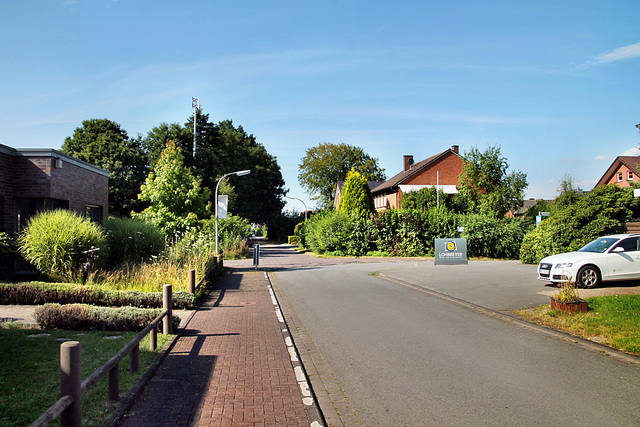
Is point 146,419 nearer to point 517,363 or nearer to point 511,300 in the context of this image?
point 517,363

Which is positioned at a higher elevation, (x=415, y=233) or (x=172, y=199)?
(x=172, y=199)

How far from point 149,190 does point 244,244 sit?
454 inches

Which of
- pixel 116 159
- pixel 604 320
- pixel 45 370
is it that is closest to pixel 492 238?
pixel 604 320

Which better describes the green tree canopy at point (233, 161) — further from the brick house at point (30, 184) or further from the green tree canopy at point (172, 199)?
the brick house at point (30, 184)

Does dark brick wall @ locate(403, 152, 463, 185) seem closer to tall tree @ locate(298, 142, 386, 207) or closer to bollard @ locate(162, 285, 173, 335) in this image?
tall tree @ locate(298, 142, 386, 207)

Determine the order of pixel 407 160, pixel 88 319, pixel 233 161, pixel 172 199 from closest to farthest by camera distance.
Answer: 1. pixel 88 319
2. pixel 172 199
3. pixel 233 161
4. pixel 407 160

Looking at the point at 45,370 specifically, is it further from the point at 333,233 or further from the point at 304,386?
the point at 333,233

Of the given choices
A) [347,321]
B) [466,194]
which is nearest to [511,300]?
[347,321]

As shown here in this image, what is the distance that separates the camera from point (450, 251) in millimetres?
22234

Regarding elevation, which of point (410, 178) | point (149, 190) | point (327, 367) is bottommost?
point (327, 367)

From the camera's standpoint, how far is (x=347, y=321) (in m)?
9.92

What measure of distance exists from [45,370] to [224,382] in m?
2.24

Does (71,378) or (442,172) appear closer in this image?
(71,378)

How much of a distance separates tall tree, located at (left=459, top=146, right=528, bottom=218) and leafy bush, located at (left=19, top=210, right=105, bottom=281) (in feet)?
115
